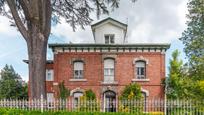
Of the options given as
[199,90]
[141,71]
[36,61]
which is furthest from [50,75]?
[199,90]

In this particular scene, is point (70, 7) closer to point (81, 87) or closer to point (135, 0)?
point (135, 0)

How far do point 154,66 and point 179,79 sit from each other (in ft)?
7.68

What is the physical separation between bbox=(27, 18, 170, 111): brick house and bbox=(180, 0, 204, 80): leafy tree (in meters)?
7.81

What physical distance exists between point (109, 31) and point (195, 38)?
11646 mm

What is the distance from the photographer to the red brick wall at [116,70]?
34625 millimetres

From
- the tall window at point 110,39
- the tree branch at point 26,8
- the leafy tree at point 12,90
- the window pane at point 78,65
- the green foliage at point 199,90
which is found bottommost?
the leafy tree at point 12,90

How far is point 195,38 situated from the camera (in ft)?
85.6

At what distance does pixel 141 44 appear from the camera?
113 ft

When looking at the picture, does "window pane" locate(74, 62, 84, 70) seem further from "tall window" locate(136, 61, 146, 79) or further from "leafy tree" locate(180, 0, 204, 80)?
"leafy tree" locate(180, 0, 204, 80)

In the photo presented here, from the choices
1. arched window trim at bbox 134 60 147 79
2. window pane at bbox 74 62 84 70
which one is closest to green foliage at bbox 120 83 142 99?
arched window trim at bbox 134 60 147 79

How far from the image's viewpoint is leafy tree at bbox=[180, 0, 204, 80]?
2486cm

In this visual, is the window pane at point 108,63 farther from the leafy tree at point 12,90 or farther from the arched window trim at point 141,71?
the leafy tree at point 12,90

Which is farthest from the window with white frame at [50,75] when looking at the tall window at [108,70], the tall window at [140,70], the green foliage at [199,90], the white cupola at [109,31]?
the green foliage at [199,90]

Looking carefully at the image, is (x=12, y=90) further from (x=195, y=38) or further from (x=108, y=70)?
(x=195, y=38)
